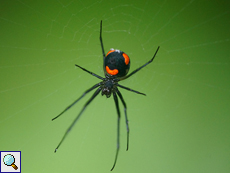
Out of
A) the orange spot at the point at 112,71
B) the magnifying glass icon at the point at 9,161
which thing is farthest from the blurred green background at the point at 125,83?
the orange spot at the point at 112,71

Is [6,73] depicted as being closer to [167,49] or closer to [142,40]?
[142,40]

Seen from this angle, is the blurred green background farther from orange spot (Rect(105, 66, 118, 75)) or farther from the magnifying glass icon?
orange spot (Rect(105, 66, 118, 75))

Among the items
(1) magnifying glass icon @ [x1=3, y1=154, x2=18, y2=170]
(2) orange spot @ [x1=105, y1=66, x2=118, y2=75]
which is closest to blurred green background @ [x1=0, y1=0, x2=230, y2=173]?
(1) magnifying glass icon @ [x1=3, y1=154, x2=18, y2=170]

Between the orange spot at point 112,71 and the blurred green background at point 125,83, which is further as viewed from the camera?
the blurred green background at point 125,83

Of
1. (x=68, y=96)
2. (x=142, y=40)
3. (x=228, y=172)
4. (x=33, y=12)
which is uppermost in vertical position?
(x=33, y=12)

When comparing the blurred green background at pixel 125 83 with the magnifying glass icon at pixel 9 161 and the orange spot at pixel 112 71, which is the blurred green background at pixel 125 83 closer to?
the magnifying glass icon at pixel 9 161

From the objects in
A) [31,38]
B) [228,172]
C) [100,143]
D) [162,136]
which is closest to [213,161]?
[228,172]
